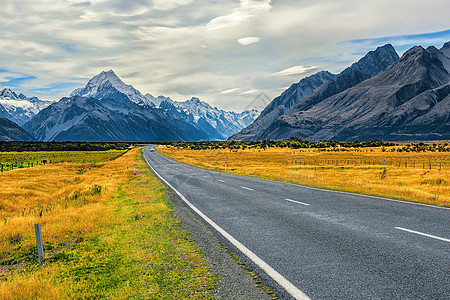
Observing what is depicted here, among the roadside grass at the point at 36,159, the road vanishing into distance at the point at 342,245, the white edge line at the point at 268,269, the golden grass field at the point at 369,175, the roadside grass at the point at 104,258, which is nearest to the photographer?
the white edge line at the point at 268,269

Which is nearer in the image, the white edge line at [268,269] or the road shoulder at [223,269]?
the white edge line at [268,269]

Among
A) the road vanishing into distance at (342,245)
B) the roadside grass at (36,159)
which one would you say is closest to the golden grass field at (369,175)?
the road vanishing into distance at (342,245)

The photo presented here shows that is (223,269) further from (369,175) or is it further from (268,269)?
(369,175)

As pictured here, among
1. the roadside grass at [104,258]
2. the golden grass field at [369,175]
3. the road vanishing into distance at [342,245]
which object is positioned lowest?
the golden grass field at [369,175]

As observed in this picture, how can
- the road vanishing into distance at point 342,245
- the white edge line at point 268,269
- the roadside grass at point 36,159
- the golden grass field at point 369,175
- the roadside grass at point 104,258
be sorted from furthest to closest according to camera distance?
the roadside grass at point 36,159 → the golden grass field at point 369,175 → the roadside grass at point 104,258 → the road vanishing into distance at point 342,245 → the white edge line at point 268,269

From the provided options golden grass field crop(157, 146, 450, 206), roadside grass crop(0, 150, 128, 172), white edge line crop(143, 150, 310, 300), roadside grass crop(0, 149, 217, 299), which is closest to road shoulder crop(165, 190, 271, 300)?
roadside grass crop(0, 149, 217, 299)

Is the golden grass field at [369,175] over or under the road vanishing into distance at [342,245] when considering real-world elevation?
under

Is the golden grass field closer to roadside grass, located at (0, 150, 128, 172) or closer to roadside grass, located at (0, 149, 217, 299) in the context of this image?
roadside grass, located at (0, 149, 217, 299)

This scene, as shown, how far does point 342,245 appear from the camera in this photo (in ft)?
24.2

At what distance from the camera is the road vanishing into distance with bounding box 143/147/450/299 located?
521cm

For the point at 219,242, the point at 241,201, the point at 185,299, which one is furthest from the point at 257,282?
the point at 241,201

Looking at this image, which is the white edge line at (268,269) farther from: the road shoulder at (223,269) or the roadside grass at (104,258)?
the roadside grass at (104,258)

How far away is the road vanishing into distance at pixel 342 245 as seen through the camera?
5215 millimetres

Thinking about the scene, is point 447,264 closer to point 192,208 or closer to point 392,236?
point 392,236
